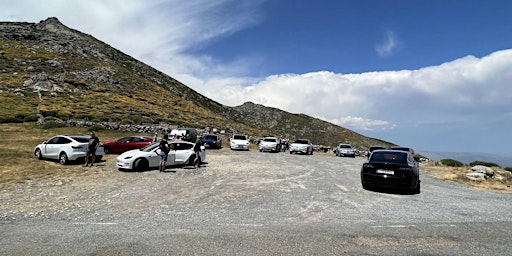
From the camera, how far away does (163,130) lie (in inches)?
1567

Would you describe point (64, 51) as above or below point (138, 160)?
above

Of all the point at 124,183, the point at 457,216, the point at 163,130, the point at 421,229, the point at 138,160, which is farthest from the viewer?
the point at 163,130

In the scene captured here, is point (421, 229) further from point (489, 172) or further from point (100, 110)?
point (100, 110)

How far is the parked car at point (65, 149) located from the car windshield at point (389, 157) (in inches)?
594

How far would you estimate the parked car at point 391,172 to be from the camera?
1232 centimetres

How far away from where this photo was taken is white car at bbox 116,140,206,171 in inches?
659

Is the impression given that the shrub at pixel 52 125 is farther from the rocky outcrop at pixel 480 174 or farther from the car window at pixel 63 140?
the rocky outcrop at pixel 480 174

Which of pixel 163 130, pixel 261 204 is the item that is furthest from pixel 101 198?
pixel 163 130

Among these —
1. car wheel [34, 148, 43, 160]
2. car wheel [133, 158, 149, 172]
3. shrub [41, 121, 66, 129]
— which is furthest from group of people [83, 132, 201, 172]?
shrub [41, 121, 66, 129]

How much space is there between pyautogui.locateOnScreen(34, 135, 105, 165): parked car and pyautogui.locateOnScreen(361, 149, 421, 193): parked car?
1492 cm

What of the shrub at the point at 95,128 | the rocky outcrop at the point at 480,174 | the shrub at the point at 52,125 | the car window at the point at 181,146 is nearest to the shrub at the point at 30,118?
the shrub at the point at 52,125

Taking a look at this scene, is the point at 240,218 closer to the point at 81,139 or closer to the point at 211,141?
the point at 81,139

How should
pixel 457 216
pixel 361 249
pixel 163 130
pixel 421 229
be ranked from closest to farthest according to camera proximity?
pixel 361 249
pixel 421 229
pixel 457 216
pixel 163 130

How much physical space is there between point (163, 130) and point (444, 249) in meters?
36.7
